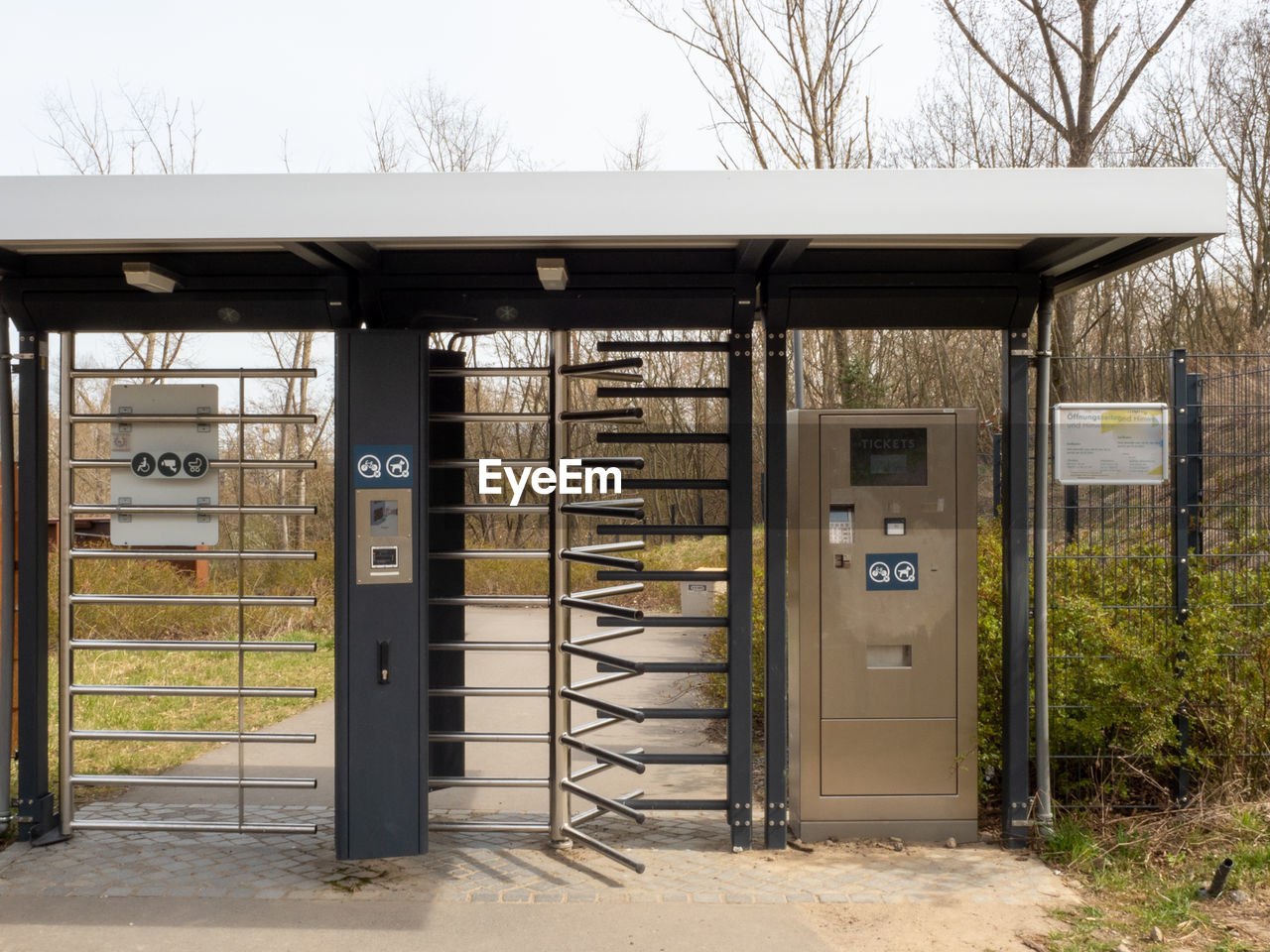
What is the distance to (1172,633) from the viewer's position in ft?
17.8

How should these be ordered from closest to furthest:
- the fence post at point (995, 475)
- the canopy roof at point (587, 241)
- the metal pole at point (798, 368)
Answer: the canopy roof at point (587, 241) → the fence post at point (995, 475) → the metal pole at point (798, 368)

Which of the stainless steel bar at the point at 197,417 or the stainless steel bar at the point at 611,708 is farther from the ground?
the stainless steel bar at the point at 197,417

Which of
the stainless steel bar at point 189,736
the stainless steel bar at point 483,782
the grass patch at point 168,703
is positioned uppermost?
the stainless steel bar at point 189,736

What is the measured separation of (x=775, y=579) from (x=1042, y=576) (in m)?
1.35

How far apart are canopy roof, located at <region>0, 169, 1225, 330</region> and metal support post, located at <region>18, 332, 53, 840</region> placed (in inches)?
12.7

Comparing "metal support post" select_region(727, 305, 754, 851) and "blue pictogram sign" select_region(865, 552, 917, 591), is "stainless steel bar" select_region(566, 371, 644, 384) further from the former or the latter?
"blue pictogram sign" select_region(865, 552, 917, 591)

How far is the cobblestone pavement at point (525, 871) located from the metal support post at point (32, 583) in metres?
0.27

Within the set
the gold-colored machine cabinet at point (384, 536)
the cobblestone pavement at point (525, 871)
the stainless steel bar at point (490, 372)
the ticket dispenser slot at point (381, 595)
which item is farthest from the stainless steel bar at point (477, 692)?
the stainless steel bar at point (490, 372)

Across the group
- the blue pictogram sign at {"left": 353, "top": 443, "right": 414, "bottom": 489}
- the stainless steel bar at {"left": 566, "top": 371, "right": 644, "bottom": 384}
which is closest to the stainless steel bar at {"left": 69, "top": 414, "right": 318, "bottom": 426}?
the blue pictogram sign at {"left": 353, "top": 443, "right": 414, "bottom": 489}

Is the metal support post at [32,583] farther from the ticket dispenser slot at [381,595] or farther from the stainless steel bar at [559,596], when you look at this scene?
the stainless steel bar at [559,596]

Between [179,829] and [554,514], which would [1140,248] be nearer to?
[554,514]

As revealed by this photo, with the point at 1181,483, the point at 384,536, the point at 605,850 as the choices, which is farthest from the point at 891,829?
the point at 384,536

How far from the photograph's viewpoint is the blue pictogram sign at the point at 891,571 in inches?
210

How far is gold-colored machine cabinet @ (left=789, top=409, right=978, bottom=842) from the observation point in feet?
17.4
